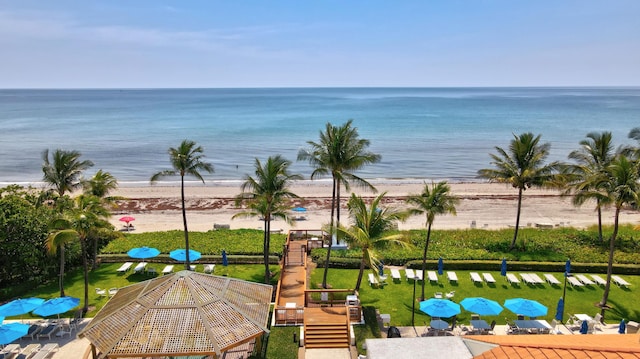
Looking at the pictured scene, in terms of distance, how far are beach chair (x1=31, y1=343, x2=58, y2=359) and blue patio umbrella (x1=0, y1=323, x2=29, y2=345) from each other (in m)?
0.97

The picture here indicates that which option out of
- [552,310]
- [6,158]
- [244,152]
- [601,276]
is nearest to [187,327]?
[552,310]

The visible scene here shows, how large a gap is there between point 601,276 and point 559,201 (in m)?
25.1

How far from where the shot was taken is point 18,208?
23.2 m

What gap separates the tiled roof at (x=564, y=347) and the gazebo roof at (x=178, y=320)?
765cm

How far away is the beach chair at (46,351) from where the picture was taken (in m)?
17.0

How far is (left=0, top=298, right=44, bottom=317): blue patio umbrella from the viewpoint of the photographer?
18391mm

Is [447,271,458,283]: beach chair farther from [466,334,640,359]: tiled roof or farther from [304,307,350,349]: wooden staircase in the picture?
[466,334,640,359]: tiled roof

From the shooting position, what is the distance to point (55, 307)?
62.5 feet

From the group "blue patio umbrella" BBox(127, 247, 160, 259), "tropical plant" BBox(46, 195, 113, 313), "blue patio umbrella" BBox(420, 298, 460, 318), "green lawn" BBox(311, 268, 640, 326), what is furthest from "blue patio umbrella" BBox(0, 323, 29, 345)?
"blue patio umbrella" BBox(420, 298, 460, 318)

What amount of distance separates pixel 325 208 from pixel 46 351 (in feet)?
96.3

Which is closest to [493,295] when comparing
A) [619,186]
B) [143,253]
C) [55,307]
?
[619,186]

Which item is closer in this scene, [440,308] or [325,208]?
[440,308]

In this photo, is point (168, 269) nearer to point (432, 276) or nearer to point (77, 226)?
point (77, 226)

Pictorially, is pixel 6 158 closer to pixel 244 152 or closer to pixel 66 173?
pixel 244 152
